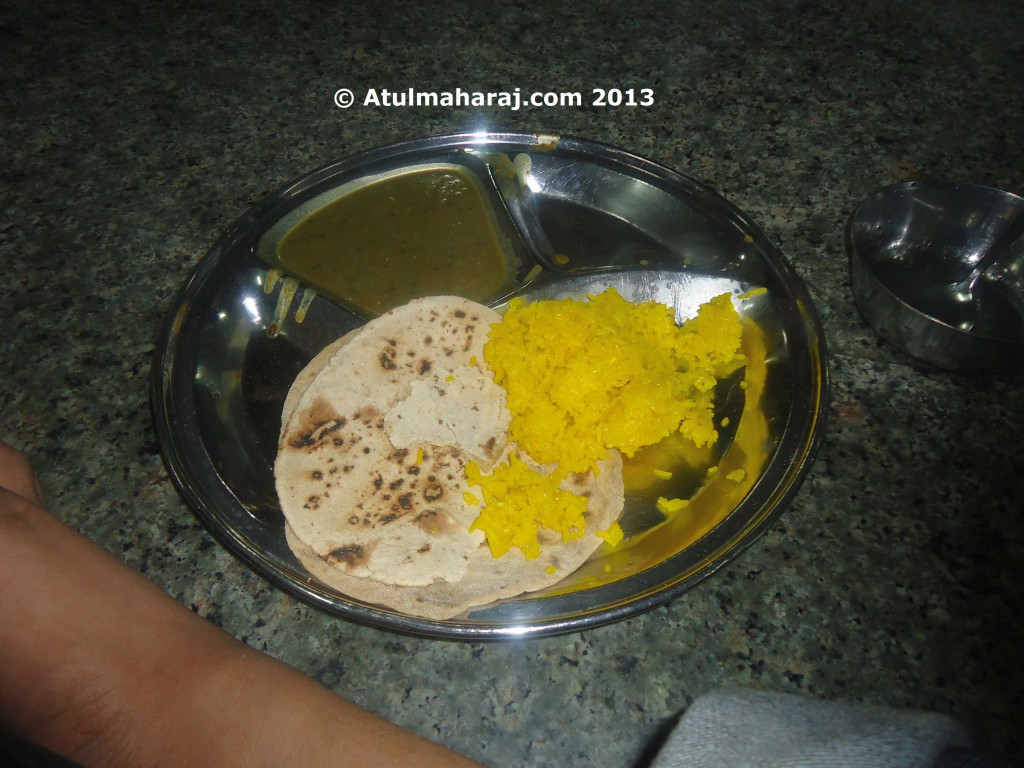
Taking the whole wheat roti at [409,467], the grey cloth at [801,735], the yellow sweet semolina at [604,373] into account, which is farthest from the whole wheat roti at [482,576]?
the grey cloth at [801,735]

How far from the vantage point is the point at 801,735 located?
0.61 m

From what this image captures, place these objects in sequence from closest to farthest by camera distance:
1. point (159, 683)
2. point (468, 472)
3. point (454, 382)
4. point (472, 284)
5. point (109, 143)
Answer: point (159, 683)
point (468, 472)
point (454, 382)
point (472, 284)
point (109, 143)

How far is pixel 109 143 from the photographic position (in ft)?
6.07

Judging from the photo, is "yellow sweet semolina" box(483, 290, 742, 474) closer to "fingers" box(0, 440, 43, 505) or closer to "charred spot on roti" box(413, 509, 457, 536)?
"charred spot on roti" box(413, 509, 457, 536)

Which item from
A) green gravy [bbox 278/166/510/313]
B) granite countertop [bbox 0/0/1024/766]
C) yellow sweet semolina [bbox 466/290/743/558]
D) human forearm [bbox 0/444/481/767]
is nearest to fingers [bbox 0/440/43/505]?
granite countertop [bbox 0/0/1024/766]

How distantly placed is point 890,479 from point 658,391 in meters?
0.45

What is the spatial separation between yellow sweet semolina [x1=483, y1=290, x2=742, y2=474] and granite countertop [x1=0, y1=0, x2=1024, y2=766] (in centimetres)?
26

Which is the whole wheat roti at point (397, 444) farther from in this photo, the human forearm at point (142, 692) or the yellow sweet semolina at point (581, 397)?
the human forearm at point (142, 692)

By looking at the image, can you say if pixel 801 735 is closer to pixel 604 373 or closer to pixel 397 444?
pixel 604 373

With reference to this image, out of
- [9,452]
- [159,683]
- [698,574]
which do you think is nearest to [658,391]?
[698,574]

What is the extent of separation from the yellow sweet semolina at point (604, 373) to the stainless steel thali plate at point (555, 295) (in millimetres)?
57

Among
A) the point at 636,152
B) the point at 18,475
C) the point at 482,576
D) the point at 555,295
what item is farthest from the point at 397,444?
the point at 636,152

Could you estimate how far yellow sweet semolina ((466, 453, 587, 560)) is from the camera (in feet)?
3.57

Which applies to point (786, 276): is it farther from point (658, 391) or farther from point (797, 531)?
point (797, 531)
